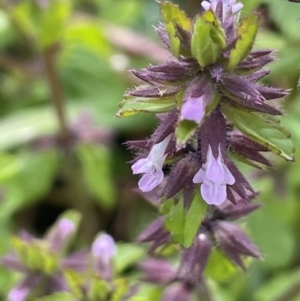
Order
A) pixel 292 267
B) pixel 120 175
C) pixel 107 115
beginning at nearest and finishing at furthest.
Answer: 1. pixel 292 267
2. pixel 107 115
3. pixel 120 175

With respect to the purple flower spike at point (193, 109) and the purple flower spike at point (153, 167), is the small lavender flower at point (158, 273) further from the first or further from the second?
the purple flower spike at point (193, 109)

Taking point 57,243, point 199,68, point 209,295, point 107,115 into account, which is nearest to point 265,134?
point 199,68

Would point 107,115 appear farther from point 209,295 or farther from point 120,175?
point 209,295

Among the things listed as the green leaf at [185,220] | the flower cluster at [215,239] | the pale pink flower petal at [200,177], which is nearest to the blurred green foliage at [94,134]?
the flower cluster at [215,239]

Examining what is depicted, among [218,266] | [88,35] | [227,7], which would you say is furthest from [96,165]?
[227,7]

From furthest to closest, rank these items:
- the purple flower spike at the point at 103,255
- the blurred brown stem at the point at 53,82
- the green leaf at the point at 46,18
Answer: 1. the blurred brown stem at the point at 53,82
2. the green leaf at the point at 46,18
3. the purple flower spike at the point at 103,255

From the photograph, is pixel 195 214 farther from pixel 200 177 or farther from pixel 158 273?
pixel 158 273

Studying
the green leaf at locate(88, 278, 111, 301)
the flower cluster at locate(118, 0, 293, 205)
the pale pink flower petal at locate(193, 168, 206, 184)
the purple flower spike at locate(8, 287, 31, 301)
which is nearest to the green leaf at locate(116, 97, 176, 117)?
the flower cluster at locate(118, 0, 293, 205)
